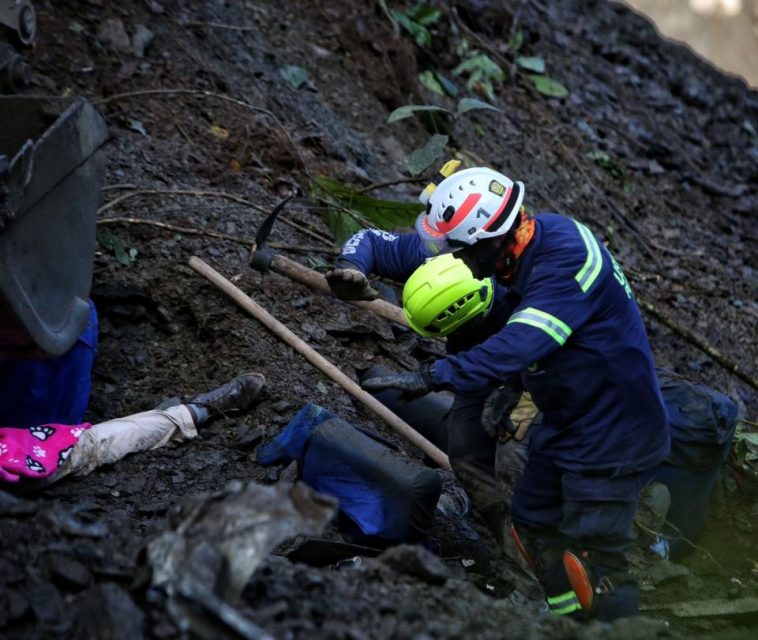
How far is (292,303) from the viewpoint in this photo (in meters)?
5.61

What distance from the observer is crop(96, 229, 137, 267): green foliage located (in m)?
5.44

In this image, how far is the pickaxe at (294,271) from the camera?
15.4ft

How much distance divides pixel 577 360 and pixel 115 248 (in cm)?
314

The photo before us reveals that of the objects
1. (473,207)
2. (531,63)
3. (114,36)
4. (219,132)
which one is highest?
(473,207)

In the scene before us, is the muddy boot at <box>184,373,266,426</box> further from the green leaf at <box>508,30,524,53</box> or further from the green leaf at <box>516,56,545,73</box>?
the green leaf at <box>508,30,524,53</box>

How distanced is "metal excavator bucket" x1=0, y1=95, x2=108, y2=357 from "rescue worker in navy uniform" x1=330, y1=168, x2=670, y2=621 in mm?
1522

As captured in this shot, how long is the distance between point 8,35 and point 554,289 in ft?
12.5

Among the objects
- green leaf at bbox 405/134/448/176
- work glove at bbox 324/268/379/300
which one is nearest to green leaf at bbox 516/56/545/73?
green leaf at bbox 405/134/448/176

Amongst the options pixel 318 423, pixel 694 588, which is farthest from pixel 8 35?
pixel 694 588

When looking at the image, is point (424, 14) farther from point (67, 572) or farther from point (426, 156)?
point (67, 572)

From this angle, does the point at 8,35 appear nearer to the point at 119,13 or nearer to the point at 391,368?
the point at 119,13

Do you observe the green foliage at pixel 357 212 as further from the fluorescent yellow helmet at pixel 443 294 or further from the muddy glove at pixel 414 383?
the muddy glove at pixel 414 383

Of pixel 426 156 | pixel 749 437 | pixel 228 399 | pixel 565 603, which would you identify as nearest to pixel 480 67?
pixel 426 156

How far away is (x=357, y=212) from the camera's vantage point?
6.32m
